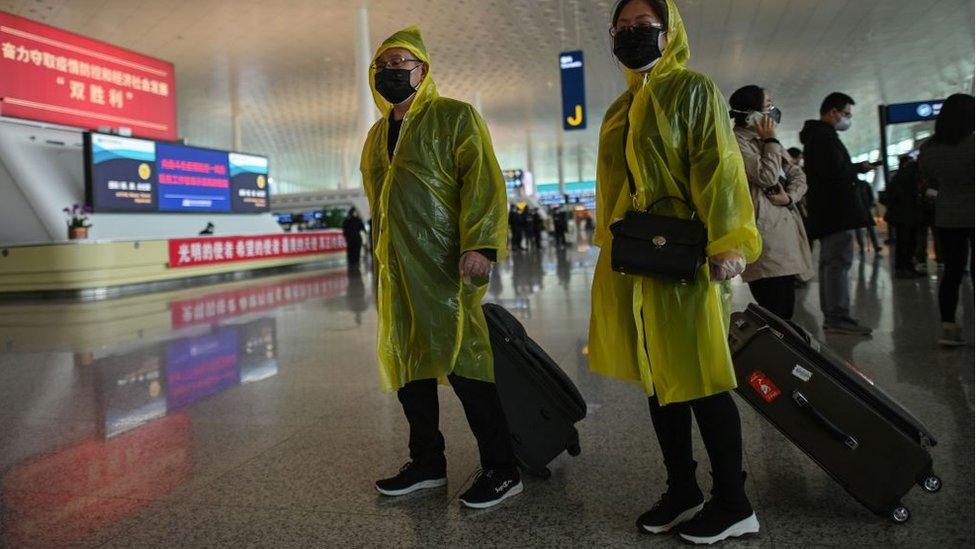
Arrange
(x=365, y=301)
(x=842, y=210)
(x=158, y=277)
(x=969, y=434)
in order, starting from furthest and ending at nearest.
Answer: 1. (x=158, y=277)
2. (x=365, y=301)
3. (x=842, y=210)
4. (x=969, y=434)

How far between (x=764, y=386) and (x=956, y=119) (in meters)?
3.18

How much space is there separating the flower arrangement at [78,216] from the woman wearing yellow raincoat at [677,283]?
1256cm

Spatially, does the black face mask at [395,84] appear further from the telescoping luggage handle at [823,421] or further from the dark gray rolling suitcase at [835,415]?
the telescoping luggage handle at [823,421]

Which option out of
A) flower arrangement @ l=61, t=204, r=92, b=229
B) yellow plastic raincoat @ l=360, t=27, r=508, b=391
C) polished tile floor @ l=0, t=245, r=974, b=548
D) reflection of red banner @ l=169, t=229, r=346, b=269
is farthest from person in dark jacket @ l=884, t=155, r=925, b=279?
flower arrangement @ l=61, t=204, r=92, b=229

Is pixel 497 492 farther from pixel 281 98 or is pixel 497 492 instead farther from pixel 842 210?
pixel 281 98

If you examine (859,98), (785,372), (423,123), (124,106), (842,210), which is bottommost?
(785,372)

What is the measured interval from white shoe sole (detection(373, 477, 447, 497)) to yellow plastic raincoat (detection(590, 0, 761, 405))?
82 cm

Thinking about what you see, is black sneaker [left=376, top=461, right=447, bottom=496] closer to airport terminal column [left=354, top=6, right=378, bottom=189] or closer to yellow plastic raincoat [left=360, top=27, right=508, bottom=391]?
yellow plastic raincoat [left=360, top=27, right=508, bottom=391]

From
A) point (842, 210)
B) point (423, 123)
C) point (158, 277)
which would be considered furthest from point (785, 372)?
point (158, 277)

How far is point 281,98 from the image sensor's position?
28.2 metres

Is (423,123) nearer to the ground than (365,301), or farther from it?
farther from it

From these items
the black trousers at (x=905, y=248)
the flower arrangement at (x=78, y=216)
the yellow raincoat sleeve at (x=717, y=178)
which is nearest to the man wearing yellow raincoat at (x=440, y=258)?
the yellow raincoat sleeve at (x=717, y=178)

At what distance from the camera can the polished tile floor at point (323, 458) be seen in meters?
2.02

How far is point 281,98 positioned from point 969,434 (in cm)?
2888
